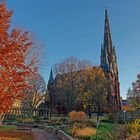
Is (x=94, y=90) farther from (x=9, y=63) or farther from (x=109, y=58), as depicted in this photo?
(x=9, y=63)

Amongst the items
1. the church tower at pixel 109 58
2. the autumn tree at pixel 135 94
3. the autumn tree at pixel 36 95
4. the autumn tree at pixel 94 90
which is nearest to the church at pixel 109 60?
the church tower at pixel 109 58

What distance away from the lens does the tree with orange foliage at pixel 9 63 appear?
10.3 m

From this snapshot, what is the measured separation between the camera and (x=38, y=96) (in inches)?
2422

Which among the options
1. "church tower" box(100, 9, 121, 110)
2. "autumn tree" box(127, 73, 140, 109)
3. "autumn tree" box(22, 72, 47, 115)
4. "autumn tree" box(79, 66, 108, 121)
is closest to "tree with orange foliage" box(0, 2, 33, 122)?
"autumn tree" box(127, 73, 140, 109)

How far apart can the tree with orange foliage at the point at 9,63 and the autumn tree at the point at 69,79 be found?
1823 inches

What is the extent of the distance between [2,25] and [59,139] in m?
9.49

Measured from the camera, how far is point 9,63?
1049 centimetres

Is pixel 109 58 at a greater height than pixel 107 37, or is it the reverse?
pixel 107 37

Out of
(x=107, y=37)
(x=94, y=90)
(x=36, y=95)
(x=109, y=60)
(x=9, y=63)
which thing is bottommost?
(x=9, y=63)

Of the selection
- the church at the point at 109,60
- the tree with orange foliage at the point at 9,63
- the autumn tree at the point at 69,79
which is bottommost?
the tree with orange foliage at the point at 9,63

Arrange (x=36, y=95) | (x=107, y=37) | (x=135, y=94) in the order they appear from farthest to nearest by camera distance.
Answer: (x=107, y=37) → (x=36, y=95) → (x=135, y=94)

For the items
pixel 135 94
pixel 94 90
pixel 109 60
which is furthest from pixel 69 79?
pixel 109 60

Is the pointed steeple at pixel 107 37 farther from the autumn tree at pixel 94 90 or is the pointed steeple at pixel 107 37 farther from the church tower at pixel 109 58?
the autumn tree at pixel 94 90

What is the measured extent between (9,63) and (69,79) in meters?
48.4
